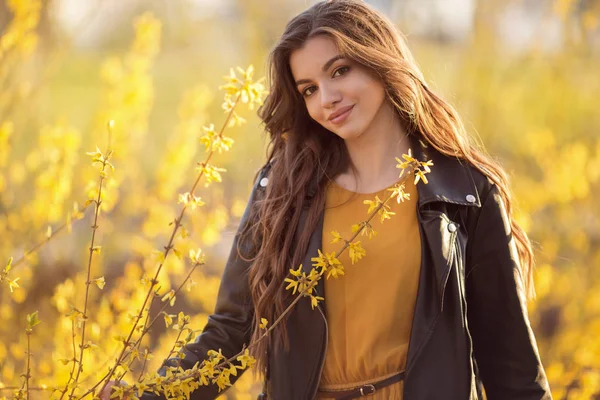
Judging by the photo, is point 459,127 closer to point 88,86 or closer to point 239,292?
point 239,292

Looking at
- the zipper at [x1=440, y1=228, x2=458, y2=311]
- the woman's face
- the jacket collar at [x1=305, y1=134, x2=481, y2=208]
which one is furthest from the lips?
the zipper at [x1=440, y1=228, x2=458, y2=311]

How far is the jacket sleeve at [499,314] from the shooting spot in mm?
2389

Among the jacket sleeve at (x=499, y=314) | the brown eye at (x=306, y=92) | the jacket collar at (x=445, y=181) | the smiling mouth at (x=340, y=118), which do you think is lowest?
the jacket sleeve at (x=499, y=314)

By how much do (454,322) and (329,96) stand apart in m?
0.75

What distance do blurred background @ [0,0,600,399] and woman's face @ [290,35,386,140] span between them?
486mm

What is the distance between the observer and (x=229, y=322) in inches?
99.3

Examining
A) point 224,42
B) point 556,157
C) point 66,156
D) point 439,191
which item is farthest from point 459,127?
point 224,42

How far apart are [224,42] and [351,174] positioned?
5.75 meters

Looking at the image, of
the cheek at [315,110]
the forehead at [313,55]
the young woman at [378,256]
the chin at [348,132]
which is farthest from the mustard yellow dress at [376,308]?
the forehead at [313,55]

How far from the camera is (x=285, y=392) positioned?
7.86ft

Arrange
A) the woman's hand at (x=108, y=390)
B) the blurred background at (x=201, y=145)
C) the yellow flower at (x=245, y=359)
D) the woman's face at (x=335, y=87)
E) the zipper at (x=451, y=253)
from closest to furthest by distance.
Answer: the yellow flower at (x=245, y=359) → the woman's hand at (x=108, y=390) → the zipper at (x=451, y=253) → the woman's face at (x=335, y=87) → the blurred background at (x=201, y=145)

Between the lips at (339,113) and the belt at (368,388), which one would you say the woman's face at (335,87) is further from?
the belt at (368,388)

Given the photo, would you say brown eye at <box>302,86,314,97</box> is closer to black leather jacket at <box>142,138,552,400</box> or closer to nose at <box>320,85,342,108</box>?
nose at <box>320,85,342,108</box>

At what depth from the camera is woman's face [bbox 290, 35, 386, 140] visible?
7.91 ft
